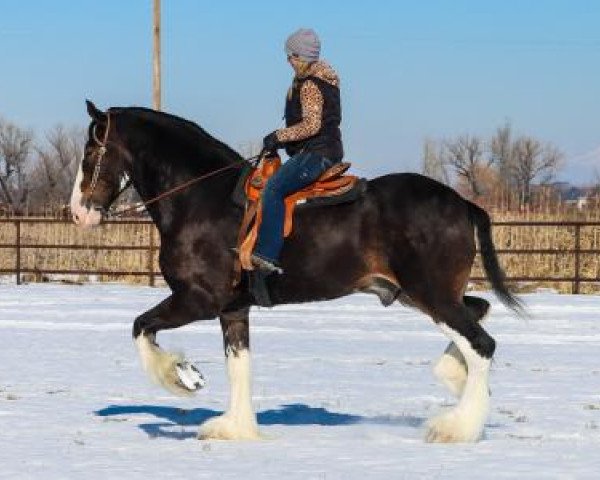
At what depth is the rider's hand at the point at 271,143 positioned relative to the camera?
8242mm

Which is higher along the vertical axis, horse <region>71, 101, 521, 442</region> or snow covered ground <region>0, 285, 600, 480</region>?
horse <region>71, 101, 521, 442</region>

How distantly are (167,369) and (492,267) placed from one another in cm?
238

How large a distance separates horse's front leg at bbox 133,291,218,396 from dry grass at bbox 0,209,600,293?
19015 millimetres

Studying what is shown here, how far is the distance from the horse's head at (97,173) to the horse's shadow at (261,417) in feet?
4.87

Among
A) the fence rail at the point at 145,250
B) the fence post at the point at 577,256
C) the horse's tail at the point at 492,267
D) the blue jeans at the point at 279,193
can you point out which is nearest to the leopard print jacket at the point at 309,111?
the blue jeans at the point at 279,193

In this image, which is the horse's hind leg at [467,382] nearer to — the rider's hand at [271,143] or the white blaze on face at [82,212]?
the rider's hand at [271,143]

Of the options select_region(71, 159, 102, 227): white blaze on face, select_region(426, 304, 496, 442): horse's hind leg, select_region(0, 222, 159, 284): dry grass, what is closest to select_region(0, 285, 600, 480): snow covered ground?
select_region(426, 304, 496, 442): horse's hind leg

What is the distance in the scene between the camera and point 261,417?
9305 mm

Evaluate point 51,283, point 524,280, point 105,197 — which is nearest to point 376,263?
point 105,197

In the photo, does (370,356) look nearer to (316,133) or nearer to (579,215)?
(316,133)

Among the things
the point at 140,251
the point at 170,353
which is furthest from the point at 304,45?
the point at 140,251

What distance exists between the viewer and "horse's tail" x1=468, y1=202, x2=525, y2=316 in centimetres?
847

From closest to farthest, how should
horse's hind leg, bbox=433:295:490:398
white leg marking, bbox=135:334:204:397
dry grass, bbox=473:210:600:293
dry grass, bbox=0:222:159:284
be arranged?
1. white leg marking, bbox=135:334:204:397
2. horse's hind leg, bbox=433:295:490:398
3. dry grass, bbox=473:210:600:293
4. dry grass, bbox=0:222:159:284

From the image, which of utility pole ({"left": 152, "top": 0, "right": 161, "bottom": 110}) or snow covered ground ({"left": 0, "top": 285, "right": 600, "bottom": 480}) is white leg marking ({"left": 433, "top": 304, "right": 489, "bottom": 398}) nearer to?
snow covered ground ({"left": 0, "top": 285, "right": 600, "bottom": 480})
